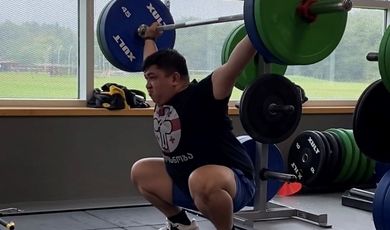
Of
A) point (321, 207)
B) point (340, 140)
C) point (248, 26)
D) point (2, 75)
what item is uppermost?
point (248, 26)

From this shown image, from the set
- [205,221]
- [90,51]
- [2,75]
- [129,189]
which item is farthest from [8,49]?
[205,221]

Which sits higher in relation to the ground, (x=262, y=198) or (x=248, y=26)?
(x=248, y=26)

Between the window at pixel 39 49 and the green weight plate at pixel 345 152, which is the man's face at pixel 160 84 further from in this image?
Result: the green weight plate at pixel 345 152

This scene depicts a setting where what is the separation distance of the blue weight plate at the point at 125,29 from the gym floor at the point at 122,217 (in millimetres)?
833

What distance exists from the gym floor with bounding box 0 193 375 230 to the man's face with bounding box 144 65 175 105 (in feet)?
Answer: 3.05

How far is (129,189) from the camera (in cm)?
409

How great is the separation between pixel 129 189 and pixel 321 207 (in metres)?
1.22

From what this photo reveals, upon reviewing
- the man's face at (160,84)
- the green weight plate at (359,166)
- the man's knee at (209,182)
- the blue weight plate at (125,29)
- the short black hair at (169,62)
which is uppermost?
the blue weight plate at (125,29)

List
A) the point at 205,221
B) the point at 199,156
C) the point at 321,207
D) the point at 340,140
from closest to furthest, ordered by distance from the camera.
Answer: the point at 199,156 → the point at 205,221 → the point at 321,207 → the point at 340,140

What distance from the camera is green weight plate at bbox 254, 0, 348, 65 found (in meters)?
2.37

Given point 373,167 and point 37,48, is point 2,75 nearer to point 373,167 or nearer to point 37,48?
point 37,48

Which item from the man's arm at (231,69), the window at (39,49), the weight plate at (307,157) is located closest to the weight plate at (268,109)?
the man's arm at (231,69)

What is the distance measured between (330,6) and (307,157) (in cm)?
193

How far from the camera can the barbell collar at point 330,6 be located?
7.75 ft
